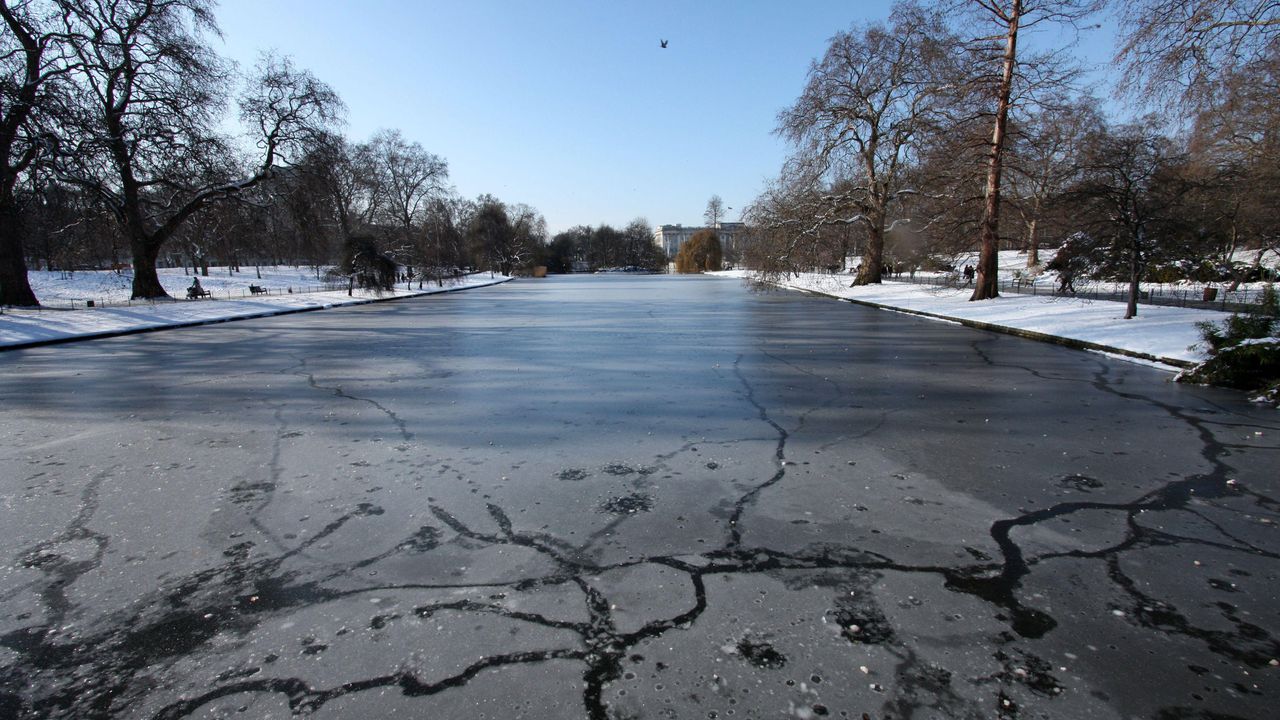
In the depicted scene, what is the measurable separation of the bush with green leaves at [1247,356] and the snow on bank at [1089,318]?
63 cm

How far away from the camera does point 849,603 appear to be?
290cm

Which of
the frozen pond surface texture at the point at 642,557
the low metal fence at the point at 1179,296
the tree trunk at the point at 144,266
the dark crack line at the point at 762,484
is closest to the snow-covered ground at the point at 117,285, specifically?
the tree trunk at the point at 144,266

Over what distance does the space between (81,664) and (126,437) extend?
4.47 m

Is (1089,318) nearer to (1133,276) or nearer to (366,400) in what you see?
(1133,276)

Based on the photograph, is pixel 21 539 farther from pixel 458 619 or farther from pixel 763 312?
pixel 763 312

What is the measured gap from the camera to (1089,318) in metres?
15.8

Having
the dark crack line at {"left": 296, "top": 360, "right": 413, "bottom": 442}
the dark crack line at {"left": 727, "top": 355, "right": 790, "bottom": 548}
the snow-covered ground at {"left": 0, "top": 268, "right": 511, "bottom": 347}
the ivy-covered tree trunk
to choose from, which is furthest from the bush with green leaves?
the snow-covered ground at {"left": 0, "top": 268, "right": 511, "bottom": 347}

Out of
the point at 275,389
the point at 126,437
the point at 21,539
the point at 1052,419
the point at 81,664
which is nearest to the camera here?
the point at 81,664

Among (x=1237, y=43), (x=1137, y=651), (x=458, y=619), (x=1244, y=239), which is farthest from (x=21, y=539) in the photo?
(x=1244, y=239)

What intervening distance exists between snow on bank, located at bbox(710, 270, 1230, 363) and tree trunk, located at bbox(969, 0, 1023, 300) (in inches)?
36.4

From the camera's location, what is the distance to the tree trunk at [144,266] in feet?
88.3

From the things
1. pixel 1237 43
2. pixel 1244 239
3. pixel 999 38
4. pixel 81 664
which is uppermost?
pixel 999 38

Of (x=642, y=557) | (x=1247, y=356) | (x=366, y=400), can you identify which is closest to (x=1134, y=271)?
(x=1247, y=356)

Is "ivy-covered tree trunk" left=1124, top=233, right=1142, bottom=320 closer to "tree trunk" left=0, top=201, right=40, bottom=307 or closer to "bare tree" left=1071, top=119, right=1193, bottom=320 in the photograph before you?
"bare tree" left=1071, top=119, right=1193, bottom=320
